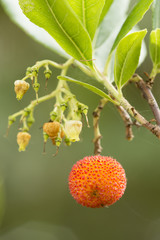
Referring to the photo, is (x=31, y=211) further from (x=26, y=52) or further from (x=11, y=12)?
(x=11, y=12)

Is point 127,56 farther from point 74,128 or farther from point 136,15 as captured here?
point 74,128

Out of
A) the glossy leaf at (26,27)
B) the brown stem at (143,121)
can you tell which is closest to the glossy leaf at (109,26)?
the glossy leaf at (26,27)

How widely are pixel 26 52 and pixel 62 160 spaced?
1.46 meters

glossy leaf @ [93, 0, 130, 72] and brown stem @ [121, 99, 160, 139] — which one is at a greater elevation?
glossy leaf @ [93, 0, 130, 72]

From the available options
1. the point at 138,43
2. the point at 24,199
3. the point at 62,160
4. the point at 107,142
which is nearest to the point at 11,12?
the point at 138,43

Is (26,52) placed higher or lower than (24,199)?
higher

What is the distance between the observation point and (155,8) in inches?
64.5

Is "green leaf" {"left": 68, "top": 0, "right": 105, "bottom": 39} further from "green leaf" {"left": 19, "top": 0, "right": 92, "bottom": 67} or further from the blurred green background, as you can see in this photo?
the blurred green background

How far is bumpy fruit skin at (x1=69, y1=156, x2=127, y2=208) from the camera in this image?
5.05 feet

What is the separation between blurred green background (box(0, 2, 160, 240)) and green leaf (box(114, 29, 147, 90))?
93.4 inches

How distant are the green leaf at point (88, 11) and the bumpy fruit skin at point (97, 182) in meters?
0.57

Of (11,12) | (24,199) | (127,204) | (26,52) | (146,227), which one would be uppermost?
(26,52)

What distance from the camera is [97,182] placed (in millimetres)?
1548

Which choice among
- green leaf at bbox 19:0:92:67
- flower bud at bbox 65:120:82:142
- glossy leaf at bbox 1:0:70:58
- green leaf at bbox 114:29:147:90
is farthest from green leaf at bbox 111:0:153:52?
glossy leaf at bbox 1:0:70:58
